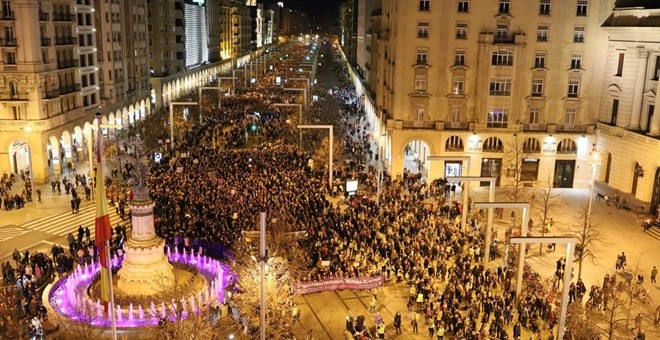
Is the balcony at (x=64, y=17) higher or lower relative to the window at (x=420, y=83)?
higher

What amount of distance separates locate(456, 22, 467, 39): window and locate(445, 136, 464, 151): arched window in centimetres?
926

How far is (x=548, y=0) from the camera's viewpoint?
5688cm

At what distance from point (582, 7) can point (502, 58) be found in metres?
8.24

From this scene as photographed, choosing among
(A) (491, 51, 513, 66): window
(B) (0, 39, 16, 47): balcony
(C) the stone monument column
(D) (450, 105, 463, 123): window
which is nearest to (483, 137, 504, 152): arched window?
(D) (450, 105, 463, 123): window

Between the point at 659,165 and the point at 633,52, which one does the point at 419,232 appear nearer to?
the point at 659,165

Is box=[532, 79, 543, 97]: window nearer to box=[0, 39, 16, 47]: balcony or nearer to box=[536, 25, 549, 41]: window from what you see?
box=[536, 25, 549, 41]: window

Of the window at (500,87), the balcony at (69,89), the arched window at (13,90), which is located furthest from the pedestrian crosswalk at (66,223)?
the window at (500,87)

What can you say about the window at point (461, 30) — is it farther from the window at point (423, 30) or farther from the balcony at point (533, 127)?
the balcony at point (533, 127)

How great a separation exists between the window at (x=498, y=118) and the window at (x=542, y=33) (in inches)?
282

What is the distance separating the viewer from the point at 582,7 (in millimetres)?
56844

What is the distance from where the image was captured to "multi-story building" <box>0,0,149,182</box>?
186 feet

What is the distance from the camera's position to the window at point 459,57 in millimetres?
58250

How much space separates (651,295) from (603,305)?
201 inches

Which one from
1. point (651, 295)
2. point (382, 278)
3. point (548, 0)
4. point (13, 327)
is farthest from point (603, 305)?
point (548, 0)
